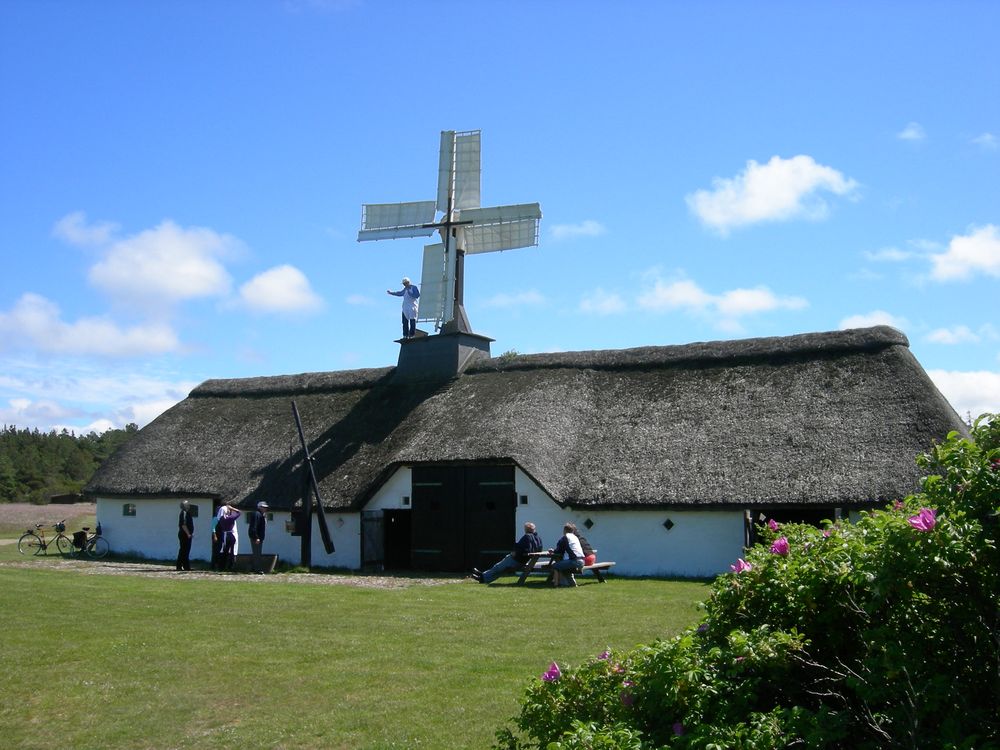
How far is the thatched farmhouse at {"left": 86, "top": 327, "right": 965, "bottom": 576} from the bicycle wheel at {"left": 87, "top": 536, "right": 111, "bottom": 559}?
8.5 inches

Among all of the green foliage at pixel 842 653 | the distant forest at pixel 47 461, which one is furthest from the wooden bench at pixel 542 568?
the distant forest at pixel 47 461

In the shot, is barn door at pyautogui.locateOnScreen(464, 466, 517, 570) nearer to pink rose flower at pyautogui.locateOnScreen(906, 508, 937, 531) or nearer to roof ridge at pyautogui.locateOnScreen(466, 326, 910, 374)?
roof ridge at pyautogui.locateOnScreen(466, 326, 910, 374)

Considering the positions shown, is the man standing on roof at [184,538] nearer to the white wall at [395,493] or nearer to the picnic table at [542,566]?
Result: the white wall at [395,493]

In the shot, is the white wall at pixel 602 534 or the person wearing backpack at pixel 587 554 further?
the white wall at pixel 602 534

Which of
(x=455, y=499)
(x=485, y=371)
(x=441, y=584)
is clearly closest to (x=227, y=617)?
(x=441, y=584)


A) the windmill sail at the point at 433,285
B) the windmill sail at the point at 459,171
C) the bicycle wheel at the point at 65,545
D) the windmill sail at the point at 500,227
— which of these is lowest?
the bicycle wheel at the point at 65,545

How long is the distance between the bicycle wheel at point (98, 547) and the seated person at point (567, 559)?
16353mm

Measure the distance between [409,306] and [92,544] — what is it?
12.0 meters

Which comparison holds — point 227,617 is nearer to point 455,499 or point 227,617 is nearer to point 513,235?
point 455,499

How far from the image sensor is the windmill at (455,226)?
2873cm

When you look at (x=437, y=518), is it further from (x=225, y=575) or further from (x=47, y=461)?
(x=47, y=461)

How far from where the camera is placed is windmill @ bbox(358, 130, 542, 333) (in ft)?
94.3

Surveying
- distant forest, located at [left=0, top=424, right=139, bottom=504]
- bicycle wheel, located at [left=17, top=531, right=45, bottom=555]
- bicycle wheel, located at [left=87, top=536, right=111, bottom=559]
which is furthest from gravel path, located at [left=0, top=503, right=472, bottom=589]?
distant forest, located at [left=0, top=424, right=139, bottom=504]

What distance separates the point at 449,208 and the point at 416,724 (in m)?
22.9
